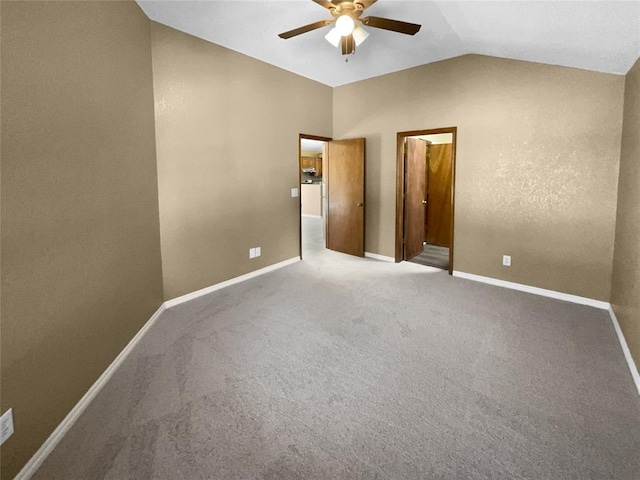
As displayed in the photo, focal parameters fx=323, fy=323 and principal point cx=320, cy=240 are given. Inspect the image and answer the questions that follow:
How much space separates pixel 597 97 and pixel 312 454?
12.9 ft

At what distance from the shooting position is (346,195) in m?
5.39

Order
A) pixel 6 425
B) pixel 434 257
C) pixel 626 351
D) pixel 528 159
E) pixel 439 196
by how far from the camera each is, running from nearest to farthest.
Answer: pixel 6 425
pixel 626 351
pixel 528 159
pixel 434 257
pixel 439 196

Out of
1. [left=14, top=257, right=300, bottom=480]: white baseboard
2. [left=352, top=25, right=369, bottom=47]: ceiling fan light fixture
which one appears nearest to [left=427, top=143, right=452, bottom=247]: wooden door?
[left=352, top=25, right=369, bottom=47]: ceiling fan light fixture

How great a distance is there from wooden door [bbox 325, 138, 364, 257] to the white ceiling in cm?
143

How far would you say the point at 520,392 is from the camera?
1992 millimetres

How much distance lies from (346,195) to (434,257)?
1.78m

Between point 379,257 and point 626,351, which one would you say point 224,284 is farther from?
point 626,351

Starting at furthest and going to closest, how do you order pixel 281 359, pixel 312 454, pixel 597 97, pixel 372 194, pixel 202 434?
pixel 372 194, pixel 597 97, pixel 281 359, pixel 202 434, pixel 312 454

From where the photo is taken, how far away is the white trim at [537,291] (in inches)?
130

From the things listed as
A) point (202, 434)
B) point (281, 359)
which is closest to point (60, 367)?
point (202, 434)

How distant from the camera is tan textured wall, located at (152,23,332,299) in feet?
10.6

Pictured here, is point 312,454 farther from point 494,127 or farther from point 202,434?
point 494,127

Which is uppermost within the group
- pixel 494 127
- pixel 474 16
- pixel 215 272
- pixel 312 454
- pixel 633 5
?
pixel 474 16

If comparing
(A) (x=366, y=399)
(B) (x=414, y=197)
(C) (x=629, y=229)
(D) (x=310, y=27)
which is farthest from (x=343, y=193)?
(A) (x=366, y=399)
